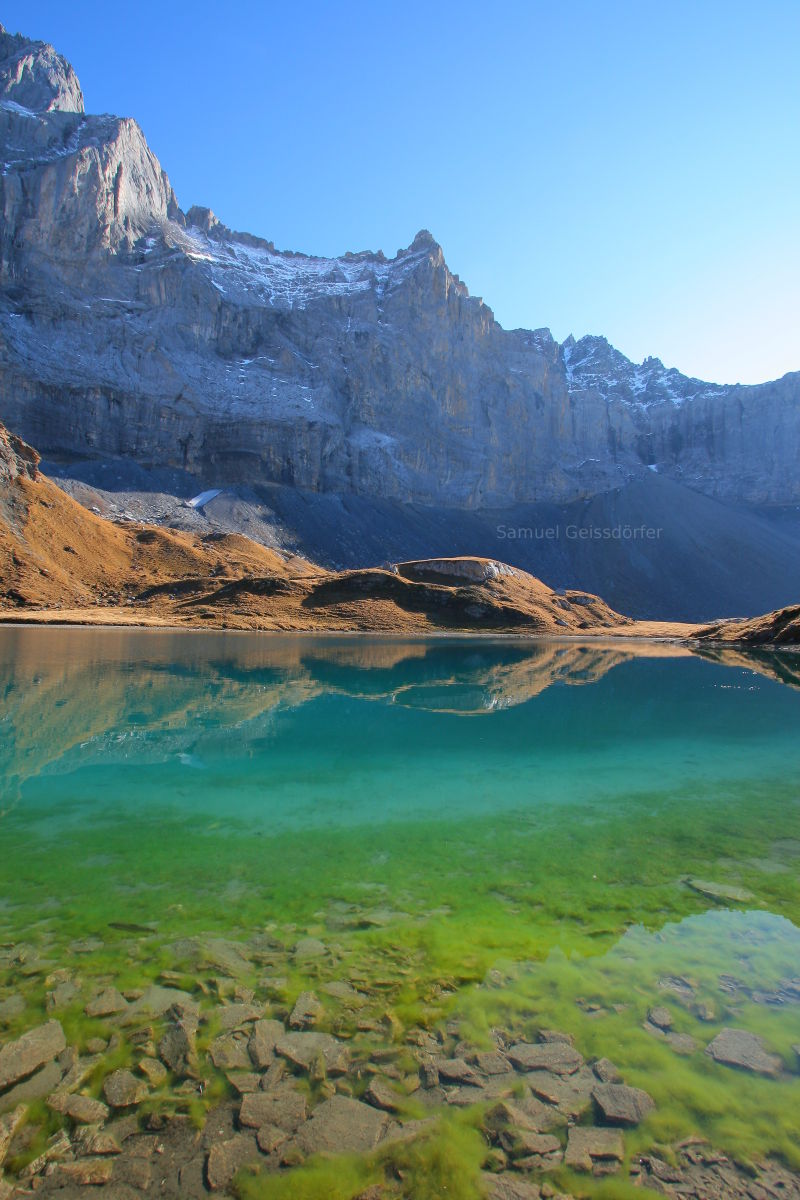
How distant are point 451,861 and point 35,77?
561 feet

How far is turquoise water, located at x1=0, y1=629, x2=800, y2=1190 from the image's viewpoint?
215 inches

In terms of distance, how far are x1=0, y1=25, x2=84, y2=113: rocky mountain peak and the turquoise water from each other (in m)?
149

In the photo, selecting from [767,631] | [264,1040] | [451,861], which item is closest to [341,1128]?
[264,1040]

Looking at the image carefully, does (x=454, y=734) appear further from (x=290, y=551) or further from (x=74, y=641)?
(x=290, y=551)

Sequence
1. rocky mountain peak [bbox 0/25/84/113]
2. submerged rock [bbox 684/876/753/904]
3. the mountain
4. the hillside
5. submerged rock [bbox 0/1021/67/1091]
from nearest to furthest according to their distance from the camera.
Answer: submerged rock [bbox 0/1021/67/1091] < submerged rock [bbox 684/876/753/904] < the hillside < the mountain < rocky mountain peak [bbox 0/25/84/113]

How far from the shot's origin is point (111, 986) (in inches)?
217

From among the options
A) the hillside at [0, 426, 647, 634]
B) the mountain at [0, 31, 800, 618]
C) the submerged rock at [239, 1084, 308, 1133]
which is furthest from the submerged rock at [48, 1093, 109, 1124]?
the mountain at [0, 31, 800, 618]

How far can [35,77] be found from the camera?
124938 mm

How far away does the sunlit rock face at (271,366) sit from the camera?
103m

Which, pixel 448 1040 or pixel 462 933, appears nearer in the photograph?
pixel 448 1040

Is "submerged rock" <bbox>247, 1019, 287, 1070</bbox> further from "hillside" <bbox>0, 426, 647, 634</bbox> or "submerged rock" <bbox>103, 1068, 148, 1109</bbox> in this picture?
"hillside" <bbox>0, 426, 647, 634</bbox>

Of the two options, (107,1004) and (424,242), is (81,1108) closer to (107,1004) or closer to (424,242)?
(107,1004)

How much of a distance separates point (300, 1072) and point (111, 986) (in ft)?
6.55

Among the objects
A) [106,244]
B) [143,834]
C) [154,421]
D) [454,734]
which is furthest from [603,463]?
[143,834]
